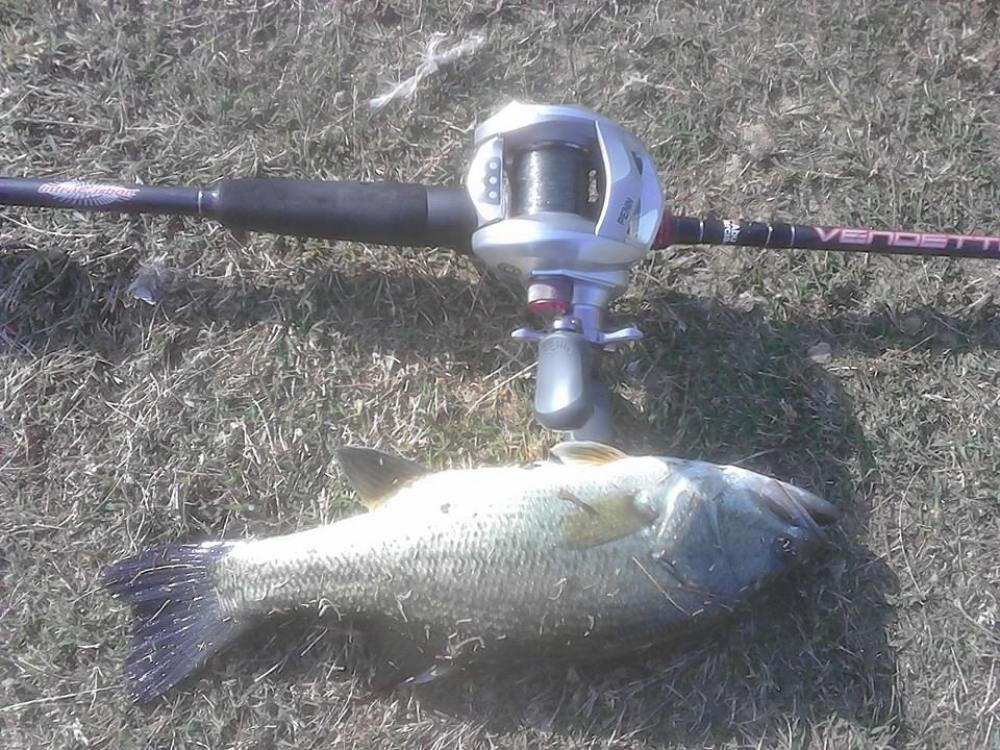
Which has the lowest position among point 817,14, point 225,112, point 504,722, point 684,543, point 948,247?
point 504,722

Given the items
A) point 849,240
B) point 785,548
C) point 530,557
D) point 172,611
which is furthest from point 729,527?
point 172,611

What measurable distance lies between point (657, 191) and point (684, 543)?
0.94 meters

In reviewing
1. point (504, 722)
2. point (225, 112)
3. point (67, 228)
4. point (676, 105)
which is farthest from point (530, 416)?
point (67, 228)

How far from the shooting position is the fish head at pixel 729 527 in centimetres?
239

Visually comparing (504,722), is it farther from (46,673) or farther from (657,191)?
(657,191)

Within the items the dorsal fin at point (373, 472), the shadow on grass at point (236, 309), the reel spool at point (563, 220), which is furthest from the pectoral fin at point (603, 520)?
the shadow on grass at point (236, 309)

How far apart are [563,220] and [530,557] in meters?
0.88

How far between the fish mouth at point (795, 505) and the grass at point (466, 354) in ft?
0.79

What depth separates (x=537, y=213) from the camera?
7.47 feet

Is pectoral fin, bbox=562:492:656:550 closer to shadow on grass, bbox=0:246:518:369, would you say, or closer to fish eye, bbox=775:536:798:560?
fish eye, bbox=775:536:798:560

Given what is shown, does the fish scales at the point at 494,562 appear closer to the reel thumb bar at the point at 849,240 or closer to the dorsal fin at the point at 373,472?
the dorsal fin at the point at 373,472

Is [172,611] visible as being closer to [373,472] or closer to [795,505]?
[373,472]

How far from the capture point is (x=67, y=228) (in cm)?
283

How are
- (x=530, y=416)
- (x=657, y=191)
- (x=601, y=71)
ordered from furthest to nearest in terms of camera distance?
(x=601, y=71) < (x=530, y=416) < (x=657, y=191)
